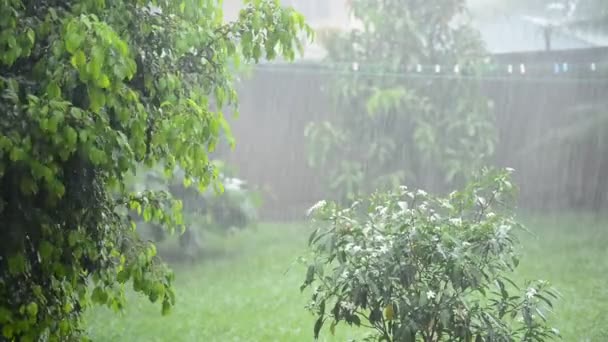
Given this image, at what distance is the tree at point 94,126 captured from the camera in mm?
2951

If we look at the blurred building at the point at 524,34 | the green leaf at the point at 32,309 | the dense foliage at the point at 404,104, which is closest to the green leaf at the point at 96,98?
the green leaf at the point at 32,309

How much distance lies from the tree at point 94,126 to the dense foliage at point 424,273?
0.76 metres

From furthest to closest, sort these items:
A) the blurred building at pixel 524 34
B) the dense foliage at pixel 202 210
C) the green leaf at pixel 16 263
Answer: the blurred building at pixel 524 34
the dense foliage at pixel 202 210
the green leaf at pixel 16 263

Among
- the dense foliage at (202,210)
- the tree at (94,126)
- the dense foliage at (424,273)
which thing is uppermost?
the tree at (94,126)

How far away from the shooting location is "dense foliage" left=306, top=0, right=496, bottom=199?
9.71m

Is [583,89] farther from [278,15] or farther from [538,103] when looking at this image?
[278,15]

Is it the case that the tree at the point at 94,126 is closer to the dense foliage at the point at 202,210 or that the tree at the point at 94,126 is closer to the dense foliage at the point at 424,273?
the dense foliage at the point at 424,273

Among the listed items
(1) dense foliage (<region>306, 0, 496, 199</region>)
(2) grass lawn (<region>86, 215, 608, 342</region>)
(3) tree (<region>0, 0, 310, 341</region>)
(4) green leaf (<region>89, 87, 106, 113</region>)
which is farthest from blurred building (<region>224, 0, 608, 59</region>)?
(4) green leaf (<region>89, 87, 106, 113</region>)

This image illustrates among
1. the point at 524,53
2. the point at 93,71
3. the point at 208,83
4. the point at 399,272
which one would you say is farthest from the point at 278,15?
the point at 524,53

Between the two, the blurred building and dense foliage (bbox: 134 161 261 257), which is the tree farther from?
the blurred building

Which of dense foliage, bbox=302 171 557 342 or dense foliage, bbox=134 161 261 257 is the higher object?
dense foliage, bbox=302 171 557 342

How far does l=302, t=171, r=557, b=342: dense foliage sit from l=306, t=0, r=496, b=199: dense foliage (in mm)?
5717

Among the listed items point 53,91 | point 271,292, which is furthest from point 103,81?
point 271,292

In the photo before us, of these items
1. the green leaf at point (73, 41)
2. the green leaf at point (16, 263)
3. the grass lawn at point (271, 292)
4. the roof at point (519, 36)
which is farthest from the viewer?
the roof at point (519, 36)
